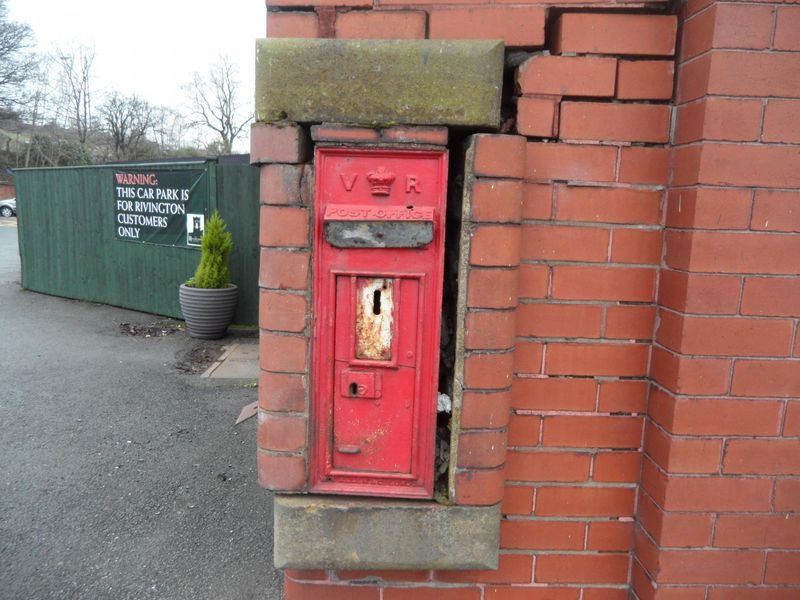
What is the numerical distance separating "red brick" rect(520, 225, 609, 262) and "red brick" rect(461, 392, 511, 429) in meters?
0.39

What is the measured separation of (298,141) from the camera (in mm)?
1425

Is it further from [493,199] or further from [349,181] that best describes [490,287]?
[349,181]

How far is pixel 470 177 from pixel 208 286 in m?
5.99

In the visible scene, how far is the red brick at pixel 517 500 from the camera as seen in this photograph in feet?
5.23

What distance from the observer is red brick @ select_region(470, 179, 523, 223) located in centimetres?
140

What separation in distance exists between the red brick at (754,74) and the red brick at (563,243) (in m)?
0.43

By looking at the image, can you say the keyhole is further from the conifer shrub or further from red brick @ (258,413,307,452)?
the conifer shrub

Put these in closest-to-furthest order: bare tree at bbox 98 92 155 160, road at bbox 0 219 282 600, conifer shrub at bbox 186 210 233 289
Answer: road at bbox 0 219 282 600 → conifer shrub at bbox 186 210 233 289 → bare tree at bbox 98 92 155 160

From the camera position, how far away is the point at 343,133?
1.40 meters

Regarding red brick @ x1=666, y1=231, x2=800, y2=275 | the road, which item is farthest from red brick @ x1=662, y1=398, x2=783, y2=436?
the road

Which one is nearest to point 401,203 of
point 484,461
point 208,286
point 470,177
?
point 470,177

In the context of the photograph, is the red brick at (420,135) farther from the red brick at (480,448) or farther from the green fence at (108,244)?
the green fence at (108,244)

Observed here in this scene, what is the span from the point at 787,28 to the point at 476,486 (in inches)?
53.2

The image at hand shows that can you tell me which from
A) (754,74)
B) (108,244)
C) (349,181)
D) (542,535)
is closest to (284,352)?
(349,181)
